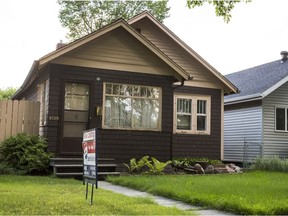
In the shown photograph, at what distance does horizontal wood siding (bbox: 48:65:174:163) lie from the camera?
13617 mm

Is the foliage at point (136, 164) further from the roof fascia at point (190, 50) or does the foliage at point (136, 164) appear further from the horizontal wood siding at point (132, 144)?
the roof fascia at point (190, 50)

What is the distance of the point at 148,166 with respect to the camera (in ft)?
45.6

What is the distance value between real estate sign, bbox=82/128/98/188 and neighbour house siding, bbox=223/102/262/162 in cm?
1460

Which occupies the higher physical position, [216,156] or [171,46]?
[171,46]

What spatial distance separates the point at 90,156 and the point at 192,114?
1096 centimetres

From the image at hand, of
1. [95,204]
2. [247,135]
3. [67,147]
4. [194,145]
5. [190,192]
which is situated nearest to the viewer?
[95,204]

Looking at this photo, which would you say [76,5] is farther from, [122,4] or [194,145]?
[194,145]

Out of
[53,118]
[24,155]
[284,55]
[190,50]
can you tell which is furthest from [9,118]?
[284,55]

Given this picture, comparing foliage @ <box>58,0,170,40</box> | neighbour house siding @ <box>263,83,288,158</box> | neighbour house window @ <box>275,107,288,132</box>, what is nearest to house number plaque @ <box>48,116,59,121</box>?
neighbour house siding @ <box>263,83,288,158</box>

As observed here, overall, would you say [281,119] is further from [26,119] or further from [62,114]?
[26,119]

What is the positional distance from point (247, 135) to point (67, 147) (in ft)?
36.7

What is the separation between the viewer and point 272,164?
57.5 feet

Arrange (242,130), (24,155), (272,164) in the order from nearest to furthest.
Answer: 1. (24,155)
2. (272,164)
3. (242,130)

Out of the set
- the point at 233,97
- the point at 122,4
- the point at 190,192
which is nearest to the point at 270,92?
the point at 233,97
